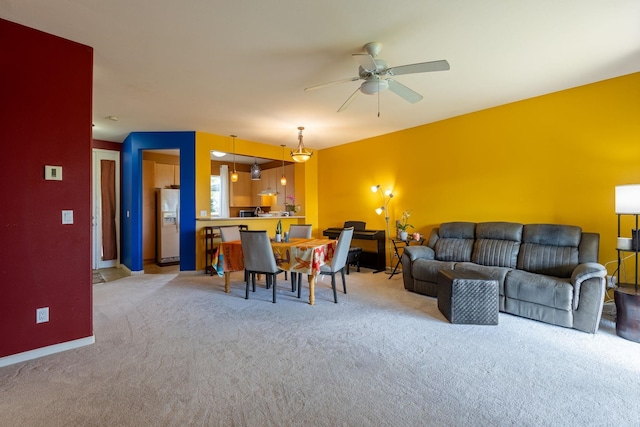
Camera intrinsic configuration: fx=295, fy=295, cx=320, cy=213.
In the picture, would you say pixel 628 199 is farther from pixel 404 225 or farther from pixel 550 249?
pixel 404 225

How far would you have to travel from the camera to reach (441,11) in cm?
221

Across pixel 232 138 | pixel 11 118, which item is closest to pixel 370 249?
pixel 232 138

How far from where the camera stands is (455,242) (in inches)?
172

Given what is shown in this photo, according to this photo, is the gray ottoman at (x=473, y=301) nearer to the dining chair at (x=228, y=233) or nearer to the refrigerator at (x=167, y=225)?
the dining chair at (x=228, y=233)

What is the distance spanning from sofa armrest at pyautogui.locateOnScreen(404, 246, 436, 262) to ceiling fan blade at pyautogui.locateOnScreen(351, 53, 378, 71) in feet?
8.52

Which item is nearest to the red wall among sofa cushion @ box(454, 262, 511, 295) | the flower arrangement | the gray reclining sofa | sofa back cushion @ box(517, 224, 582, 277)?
the gray reclining sofa

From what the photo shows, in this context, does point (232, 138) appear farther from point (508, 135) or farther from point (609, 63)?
point (609, 63)

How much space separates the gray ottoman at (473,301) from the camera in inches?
119

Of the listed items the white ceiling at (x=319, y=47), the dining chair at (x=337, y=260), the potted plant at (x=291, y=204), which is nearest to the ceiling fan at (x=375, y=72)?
the white ceiling at (x=319, y=47)

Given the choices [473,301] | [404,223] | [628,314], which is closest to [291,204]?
[404,223]

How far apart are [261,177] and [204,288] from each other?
462 centimetres

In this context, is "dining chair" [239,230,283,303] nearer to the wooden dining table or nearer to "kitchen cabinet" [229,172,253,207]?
the wooden dining table

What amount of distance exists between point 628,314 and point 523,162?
216 centimetres

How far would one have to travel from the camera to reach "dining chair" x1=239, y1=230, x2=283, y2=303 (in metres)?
3.63
